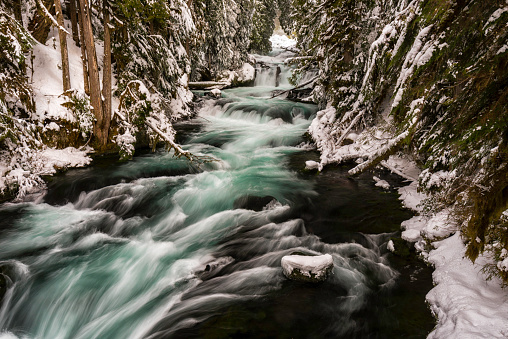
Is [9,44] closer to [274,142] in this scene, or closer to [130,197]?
[130,197]

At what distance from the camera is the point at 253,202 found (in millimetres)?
7008

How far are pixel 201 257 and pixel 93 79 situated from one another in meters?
6.38

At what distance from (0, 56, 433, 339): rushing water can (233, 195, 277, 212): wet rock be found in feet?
0.12

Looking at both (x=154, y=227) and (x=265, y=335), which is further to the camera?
(x=154, y=227)

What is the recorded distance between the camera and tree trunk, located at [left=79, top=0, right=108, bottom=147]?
25.4ft

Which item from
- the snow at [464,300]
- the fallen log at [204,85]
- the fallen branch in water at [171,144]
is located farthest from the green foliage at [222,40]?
the snow at [464,300]

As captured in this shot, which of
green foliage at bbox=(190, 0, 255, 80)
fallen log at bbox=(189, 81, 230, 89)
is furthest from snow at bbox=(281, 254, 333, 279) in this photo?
fallen log at bbox=(189, 81, 230, 89)

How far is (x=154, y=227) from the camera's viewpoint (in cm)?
628

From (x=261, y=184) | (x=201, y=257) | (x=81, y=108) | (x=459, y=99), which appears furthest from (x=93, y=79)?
(x=459, y=99)

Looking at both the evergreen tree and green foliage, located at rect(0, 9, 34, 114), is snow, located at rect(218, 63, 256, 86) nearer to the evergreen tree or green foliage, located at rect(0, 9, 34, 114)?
the evergreen tree

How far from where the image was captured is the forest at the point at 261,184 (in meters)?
2.93

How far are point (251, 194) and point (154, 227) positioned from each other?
252 centimetres

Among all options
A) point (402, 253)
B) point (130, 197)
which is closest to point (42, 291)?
point (130, 197)

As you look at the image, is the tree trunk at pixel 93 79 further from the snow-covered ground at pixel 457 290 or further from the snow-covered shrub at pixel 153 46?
the snow-covered ground at pixel 457 290
